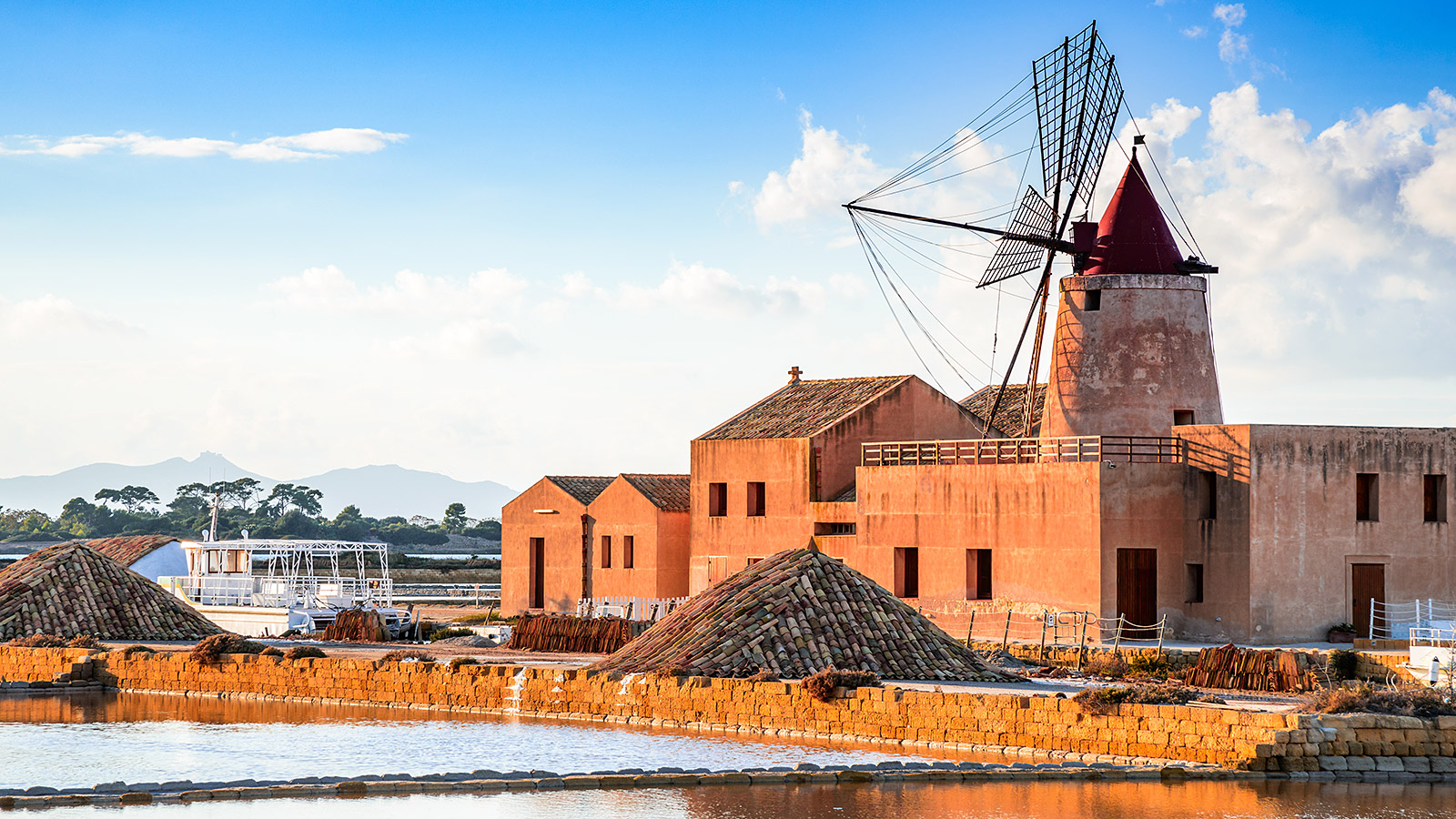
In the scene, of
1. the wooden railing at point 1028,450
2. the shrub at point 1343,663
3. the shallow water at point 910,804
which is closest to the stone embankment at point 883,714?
the shallow water at point 910,804

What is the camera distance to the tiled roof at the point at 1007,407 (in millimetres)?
30156

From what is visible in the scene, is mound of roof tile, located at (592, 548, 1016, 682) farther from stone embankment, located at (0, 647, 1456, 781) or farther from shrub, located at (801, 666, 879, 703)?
shrub, located at (801, 666, 879, 703)

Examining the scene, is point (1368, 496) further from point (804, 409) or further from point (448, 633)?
point (448, 633)

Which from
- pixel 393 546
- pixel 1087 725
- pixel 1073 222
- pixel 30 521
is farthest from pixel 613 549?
pixel 30 521

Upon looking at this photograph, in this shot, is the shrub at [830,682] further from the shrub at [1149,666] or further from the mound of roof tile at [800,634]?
the shrub at [1149,666]

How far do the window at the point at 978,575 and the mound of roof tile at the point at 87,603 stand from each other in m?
13.1

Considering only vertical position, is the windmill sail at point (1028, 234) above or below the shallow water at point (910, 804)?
above

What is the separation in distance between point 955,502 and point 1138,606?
10.5ft

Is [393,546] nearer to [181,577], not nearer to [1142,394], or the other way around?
[181,577]

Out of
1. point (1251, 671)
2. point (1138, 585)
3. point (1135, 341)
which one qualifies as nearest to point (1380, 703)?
point (1251, 671)

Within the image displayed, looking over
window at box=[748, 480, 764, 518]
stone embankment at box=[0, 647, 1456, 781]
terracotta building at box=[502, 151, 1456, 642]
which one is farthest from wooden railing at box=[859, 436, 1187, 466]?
stone embankment at box=[0, 647, 1456, 781]

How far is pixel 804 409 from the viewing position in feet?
108

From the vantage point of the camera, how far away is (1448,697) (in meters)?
16.2

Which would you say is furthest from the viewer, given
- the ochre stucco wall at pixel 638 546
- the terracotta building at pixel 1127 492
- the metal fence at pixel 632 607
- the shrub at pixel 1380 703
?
the ochre stucco wall at pixel 638 546
